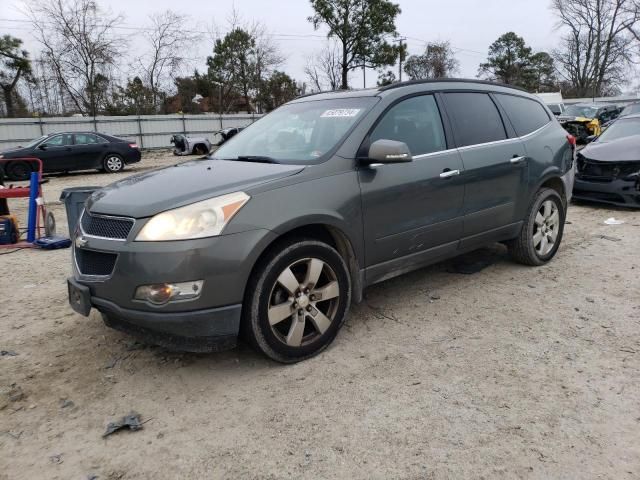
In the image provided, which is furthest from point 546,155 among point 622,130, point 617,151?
point 622,130

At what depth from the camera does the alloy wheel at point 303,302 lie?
304cm

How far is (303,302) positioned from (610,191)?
665 cm

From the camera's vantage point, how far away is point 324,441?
8.05 feet

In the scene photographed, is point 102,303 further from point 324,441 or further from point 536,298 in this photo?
point 536,298

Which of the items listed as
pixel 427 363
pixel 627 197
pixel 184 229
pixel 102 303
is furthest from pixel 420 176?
pixel 627 197

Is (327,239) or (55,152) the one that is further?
(55,152)

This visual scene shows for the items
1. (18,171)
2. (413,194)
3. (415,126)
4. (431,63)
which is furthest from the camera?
(431,63)

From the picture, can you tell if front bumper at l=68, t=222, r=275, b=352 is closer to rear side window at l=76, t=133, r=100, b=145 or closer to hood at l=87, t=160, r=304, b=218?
hood at l=87, t=160, r=304, b=218

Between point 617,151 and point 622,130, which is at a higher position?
point 622,130

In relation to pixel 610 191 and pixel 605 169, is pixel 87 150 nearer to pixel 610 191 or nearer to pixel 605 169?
pixel 605 169

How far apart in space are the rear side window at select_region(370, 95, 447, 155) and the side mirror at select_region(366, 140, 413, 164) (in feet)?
0.74

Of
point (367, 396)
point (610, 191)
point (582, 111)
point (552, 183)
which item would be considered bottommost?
point (367, 396)

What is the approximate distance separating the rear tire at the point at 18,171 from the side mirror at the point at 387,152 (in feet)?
49.1

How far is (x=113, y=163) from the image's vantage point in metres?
16.9
